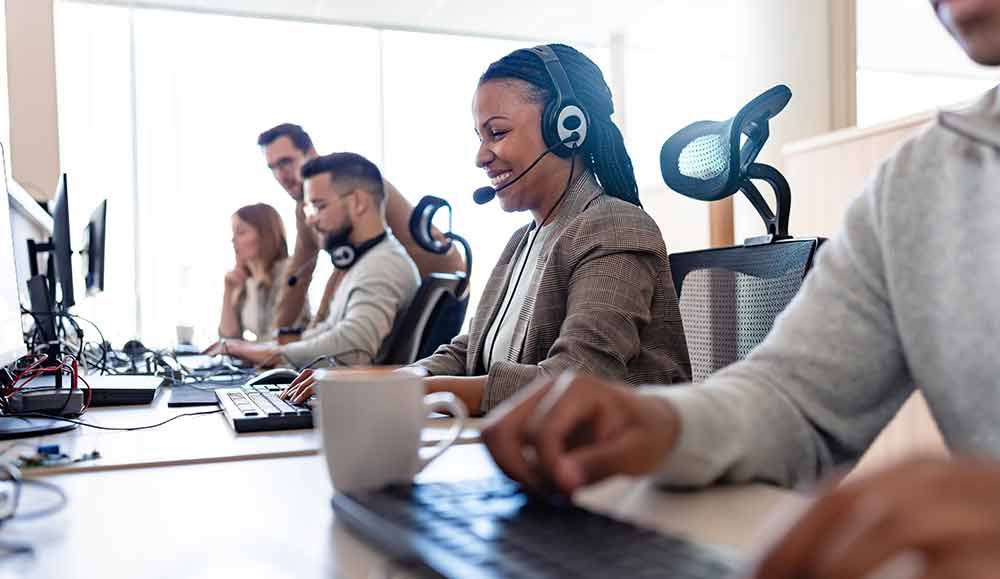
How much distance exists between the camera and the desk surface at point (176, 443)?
2.83 ft

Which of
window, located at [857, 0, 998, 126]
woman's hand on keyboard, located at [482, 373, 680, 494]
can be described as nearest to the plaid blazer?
woman's hand on keyboard, located at [482, 373, 680, 494]

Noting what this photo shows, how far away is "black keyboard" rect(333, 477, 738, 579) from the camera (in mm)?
426

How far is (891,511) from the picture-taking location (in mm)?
294

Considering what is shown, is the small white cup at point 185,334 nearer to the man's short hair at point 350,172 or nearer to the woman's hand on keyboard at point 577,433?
the man's short hair at point 350,172

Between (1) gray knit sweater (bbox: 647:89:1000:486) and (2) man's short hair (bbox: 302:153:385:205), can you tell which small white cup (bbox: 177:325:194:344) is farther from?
(1) gray knit sweater (bbox: 647:89:1000:486)

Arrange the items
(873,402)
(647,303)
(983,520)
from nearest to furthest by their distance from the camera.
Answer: (983,520)
(873,402)
(647,303)

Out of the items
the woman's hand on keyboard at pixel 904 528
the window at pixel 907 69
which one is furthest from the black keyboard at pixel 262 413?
the window at pixel 907 69

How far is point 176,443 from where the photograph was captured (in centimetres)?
98

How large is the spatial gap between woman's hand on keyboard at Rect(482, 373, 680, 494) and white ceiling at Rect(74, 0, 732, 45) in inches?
186

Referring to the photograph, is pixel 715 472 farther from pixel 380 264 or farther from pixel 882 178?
pixel 380 264

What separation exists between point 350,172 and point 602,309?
71.0 inches

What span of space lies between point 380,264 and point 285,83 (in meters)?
2.80

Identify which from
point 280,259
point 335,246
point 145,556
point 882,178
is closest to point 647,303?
point 882,178

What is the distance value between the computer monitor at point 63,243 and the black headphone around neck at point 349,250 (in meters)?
0.93
